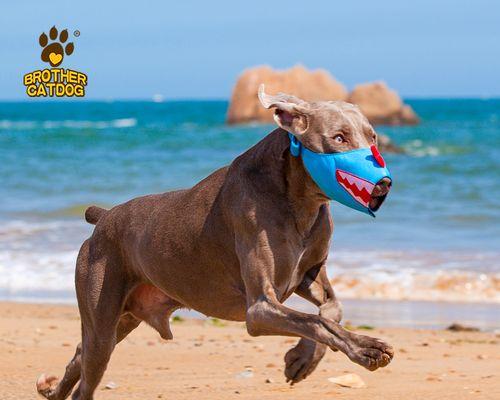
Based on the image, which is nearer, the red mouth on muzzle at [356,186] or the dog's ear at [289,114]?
the red mouth on muzzle at [356,186]

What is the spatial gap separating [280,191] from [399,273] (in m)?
7.52

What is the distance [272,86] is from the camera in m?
60.1

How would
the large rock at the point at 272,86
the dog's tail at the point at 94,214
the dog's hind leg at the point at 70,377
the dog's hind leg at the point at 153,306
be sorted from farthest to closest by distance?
the large rock at the point at 272,86, the dog's tail at the point at 94,214, the dog's hind leg at the point at 70,377, the dog's hind leg at the point at 153,306

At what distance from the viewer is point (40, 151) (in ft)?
113

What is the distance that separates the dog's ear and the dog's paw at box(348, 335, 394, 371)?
960 millimetres

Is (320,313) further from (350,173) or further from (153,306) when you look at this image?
(153,306)

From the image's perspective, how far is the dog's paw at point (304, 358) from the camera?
16.2ft

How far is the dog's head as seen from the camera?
→ 4.59 metres

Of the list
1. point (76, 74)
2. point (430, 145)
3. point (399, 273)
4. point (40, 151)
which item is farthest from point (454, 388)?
point (430, 145)

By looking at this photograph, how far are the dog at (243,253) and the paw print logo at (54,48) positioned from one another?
5.09 metres

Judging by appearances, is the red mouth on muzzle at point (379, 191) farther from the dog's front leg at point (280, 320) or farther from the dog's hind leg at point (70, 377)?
the dog's hind leg at point (70, 377)

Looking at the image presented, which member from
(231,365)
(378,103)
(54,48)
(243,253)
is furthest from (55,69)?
(378,103)

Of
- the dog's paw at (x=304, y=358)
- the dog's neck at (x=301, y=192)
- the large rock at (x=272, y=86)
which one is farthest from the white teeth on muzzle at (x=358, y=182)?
the large rock at (x=272, y=86)

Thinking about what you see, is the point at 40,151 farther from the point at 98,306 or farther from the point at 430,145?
the point at 98,306
